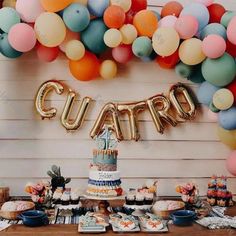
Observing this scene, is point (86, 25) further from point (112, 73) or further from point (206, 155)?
point (206, 155)

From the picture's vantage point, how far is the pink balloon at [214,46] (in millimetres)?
2027

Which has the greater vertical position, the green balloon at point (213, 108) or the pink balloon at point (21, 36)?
the pink balloon at point (21, 36)

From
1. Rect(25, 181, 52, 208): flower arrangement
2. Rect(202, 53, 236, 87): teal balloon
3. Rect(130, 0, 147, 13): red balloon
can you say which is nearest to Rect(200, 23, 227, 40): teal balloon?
Rect(202, 53, 236, 87): teal balloon

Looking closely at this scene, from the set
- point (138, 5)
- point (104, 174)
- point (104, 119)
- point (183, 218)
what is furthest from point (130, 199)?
point (138, 5)

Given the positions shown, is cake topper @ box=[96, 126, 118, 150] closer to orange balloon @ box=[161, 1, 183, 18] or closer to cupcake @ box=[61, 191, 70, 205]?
cupcake @ box=[61, 191, 70, 205]

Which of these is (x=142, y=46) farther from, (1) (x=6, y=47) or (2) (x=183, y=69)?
(1) (x=6, y=47)

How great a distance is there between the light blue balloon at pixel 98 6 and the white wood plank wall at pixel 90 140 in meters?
0.37

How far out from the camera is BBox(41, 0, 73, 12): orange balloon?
6.63 feet

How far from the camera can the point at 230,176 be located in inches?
98.6

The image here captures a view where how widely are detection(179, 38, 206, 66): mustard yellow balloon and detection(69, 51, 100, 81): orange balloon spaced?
43 centimetres

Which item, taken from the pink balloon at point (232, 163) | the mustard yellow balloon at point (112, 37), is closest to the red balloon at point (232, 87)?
the pink balloon at point (232, 163)

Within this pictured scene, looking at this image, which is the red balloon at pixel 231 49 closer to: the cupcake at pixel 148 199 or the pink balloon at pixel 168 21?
the pink balloon at pixel 168 21

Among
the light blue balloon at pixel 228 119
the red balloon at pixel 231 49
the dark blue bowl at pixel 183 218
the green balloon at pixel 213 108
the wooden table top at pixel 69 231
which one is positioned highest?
the red balloon at pixel 231 49

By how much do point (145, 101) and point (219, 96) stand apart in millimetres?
423
